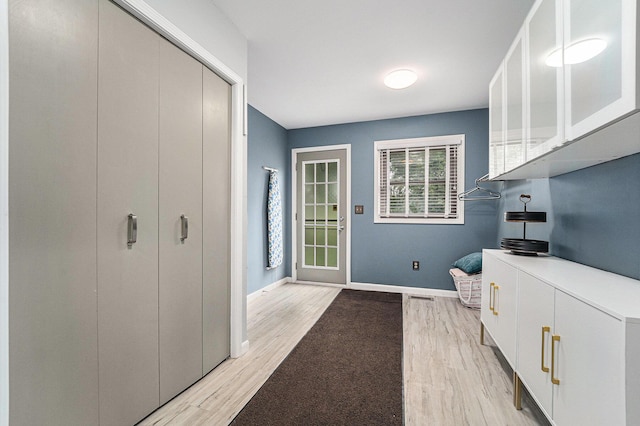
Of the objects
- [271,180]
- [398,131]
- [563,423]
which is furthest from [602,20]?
[271,180]

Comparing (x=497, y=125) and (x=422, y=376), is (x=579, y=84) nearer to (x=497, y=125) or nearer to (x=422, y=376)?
(x=497, y=125)

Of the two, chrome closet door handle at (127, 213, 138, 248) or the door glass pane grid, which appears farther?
the door glass pane grid

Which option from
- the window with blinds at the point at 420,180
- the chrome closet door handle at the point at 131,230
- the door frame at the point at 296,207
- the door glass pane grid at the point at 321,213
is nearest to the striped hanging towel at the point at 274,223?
the door frame at the point at 296,207

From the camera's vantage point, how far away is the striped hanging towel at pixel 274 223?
388cm

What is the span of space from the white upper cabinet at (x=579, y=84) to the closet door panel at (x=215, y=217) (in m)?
1.93

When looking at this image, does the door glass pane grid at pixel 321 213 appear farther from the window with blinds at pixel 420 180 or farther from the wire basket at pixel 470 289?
the wire basket at pixel 470 289

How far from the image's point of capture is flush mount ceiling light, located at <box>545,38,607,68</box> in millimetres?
938

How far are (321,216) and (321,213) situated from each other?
48 mm

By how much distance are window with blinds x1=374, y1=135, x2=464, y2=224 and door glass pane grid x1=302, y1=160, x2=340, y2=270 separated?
0.67m

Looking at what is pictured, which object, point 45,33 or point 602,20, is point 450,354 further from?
point 45,33

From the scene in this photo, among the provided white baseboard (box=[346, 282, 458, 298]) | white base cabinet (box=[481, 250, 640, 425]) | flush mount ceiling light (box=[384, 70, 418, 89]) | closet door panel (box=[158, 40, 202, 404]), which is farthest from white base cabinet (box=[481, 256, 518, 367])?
closet door panel (box=[158, 40, 202, 404])

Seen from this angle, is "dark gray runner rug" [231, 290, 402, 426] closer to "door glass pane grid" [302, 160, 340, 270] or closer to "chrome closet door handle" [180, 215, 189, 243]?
"chrome closet door handle" [180, 215, 189, 243]

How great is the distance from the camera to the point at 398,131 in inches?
156

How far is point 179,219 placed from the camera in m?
1.66
